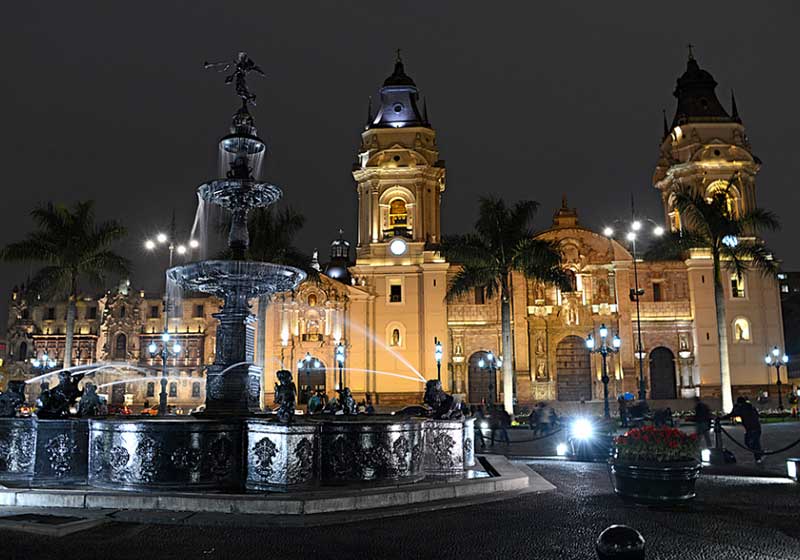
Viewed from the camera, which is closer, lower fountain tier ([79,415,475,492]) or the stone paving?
the stone paving

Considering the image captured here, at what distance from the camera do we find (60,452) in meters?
11.9

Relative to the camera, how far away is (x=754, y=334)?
167 feet

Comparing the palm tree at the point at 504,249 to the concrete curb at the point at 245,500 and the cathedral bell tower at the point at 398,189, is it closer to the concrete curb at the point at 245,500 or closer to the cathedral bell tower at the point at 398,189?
the cathedral bell tower at the point at 398,189

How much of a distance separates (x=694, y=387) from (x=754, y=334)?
6047mm

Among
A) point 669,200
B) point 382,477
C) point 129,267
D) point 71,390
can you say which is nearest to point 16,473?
point 71,390

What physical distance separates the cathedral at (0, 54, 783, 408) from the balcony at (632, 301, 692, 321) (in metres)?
0.08

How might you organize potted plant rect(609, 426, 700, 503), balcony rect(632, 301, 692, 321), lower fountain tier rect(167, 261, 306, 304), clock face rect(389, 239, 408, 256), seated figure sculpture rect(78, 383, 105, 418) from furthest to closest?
clock face rect(389, 239, 408, 256) < balcony rect(632, 301, 692, 321) < lower fountain tier rect(167, 261, 306, 304) < seated figure sculpture rect(78, 383, 105, 418) < potted plant rect(609, 426, 700, 503)

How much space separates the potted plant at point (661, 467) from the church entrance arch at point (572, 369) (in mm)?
40261

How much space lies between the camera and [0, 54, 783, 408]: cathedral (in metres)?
50.4

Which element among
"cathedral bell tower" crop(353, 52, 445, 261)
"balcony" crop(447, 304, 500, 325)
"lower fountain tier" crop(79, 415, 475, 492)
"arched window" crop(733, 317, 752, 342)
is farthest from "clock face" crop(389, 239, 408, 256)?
"lower fountain tier" crop(79, 415, 475, 492)

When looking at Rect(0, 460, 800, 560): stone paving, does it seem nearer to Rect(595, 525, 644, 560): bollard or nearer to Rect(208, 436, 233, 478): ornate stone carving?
Rect(208, 436, 233, 478): ornate stone carving

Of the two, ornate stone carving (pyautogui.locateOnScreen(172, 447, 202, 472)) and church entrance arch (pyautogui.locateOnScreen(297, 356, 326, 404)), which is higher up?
church entrance arch (pyautogui.locateOnScreen(297, 356, 326, 404))

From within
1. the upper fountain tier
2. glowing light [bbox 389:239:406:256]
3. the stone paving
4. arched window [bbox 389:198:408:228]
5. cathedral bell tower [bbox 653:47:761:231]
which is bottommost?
the stone paving

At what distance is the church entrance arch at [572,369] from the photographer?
5103cm
